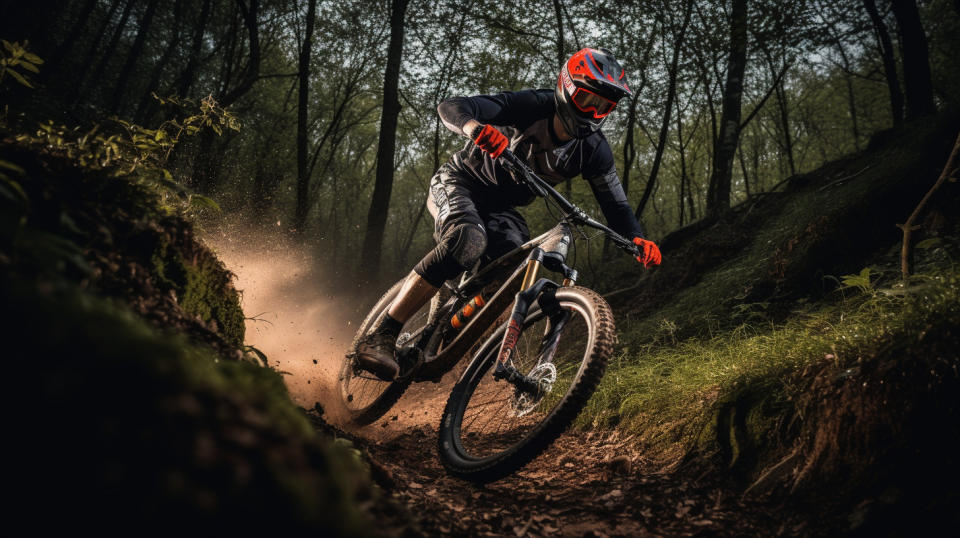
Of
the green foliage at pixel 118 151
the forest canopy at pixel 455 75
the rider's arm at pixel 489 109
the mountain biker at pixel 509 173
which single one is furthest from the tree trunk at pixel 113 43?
the rider's arm at pixel 489 109

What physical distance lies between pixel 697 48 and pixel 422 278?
11.2 metres

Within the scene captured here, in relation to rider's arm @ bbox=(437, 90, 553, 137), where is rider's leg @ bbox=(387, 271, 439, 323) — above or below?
below

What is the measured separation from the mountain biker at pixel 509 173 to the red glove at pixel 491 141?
1.10ft

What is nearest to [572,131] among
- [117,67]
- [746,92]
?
[746,92]

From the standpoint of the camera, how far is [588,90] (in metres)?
3.40

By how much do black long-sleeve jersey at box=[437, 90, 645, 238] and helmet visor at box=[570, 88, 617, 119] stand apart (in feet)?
1.00

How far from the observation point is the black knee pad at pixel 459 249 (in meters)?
3.67

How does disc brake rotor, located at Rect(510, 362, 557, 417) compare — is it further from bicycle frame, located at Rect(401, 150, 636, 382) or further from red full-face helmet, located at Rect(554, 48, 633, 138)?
red full-face helmet, located at Rect(554, 48, 633, 138)

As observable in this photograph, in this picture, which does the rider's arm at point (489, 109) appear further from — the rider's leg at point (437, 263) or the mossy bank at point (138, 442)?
the mossy bank at point (138, 442)

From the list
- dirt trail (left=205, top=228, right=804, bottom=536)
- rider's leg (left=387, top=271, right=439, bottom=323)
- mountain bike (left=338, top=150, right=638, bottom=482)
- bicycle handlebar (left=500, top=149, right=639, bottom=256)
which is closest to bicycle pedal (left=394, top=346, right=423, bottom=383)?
mountain bike (left=338, top=150, right=638, bottom=482)

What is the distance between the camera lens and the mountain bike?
2.45 meters

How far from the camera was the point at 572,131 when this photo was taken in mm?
3672

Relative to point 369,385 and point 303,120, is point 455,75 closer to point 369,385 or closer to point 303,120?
point 303,120

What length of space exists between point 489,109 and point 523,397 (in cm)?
226
